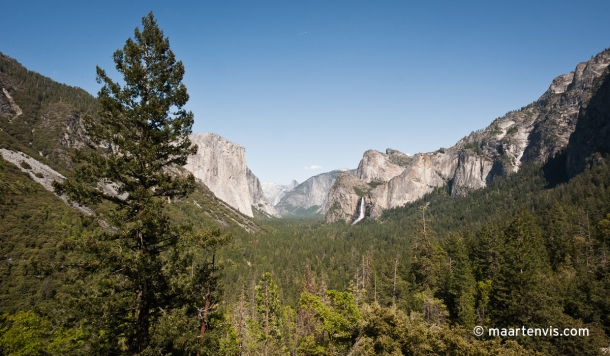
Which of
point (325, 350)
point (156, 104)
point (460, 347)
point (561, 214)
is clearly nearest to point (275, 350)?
point (325, 350)

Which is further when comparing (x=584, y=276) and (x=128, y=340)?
(x=584, y=276)

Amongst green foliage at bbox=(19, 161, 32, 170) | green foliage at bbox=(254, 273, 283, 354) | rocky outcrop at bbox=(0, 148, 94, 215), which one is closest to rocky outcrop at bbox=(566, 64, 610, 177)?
green foliage at bbox=(254, 273, 283, 354)

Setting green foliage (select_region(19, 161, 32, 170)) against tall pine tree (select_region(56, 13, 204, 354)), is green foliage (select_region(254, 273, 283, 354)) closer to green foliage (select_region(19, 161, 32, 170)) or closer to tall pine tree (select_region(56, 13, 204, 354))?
tall pine tree (select_region(56, 13, 204, 354))

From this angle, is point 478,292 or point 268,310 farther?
point 478,292

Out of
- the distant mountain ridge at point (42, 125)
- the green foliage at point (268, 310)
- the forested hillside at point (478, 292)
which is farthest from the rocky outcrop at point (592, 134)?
the distant mountain ridge at point (42, 125)

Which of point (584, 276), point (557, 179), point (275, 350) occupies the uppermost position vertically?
point (557, 179)

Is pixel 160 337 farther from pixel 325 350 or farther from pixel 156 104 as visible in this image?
pixel 325 350

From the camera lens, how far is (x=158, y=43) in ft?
38.4

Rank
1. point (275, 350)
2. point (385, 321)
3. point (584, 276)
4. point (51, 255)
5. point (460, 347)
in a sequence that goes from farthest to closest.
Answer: point (51, 255) < point (584, 276) < point (275, 350) < point (385, 321) < point (460, 347)

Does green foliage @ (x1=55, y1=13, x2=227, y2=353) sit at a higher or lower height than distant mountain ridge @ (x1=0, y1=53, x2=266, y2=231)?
lower

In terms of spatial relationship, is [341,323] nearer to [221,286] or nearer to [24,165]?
[221,286]

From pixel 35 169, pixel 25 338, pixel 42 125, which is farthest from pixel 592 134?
pixel 42 125

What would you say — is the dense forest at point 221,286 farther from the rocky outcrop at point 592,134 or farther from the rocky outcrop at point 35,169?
the rocky outcrop at point 592,134

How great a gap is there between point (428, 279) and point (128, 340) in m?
33.8
